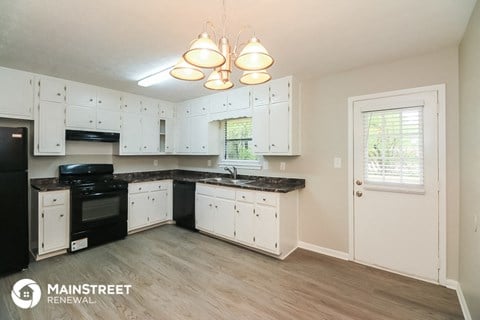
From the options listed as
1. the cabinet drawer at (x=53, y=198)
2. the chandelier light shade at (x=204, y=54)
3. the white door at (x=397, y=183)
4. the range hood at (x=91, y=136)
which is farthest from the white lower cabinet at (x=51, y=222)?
the white door at (x=397, y=183)

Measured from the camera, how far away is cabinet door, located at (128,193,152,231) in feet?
12.7

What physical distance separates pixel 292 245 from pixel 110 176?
331 cm

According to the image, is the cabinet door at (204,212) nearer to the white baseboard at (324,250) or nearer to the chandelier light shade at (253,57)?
the white baseboard at (324,250)

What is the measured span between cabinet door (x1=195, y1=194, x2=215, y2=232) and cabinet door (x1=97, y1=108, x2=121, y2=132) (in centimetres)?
188

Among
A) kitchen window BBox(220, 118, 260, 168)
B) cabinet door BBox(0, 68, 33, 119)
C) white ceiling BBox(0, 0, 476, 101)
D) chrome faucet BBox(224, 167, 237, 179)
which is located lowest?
chrome faucet BBox(224, 167, 237, 179)

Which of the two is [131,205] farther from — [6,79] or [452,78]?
[452,78]

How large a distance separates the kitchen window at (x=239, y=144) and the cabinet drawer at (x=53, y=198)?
2.52m

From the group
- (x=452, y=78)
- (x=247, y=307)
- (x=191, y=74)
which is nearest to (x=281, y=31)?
(x=191, y=74)

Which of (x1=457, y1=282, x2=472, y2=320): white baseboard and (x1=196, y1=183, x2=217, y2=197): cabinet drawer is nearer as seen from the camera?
(x1=457, y1=282, x2=472, y2=320): white baseboard

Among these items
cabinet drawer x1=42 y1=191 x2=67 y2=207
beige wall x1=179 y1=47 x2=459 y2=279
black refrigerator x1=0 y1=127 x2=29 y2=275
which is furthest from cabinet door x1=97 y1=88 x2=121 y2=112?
beige wall x1=179 y1=47 x2=459 y2=279

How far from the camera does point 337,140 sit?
308 centimetres

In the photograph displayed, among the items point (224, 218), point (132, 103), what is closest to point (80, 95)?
point (132, 103)

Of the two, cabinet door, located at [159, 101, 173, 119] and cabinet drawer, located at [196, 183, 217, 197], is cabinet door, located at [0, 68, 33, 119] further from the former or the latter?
cabinet drawer, located at [196, 183, 217, 197]

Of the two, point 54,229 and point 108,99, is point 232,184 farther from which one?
point 108,99
